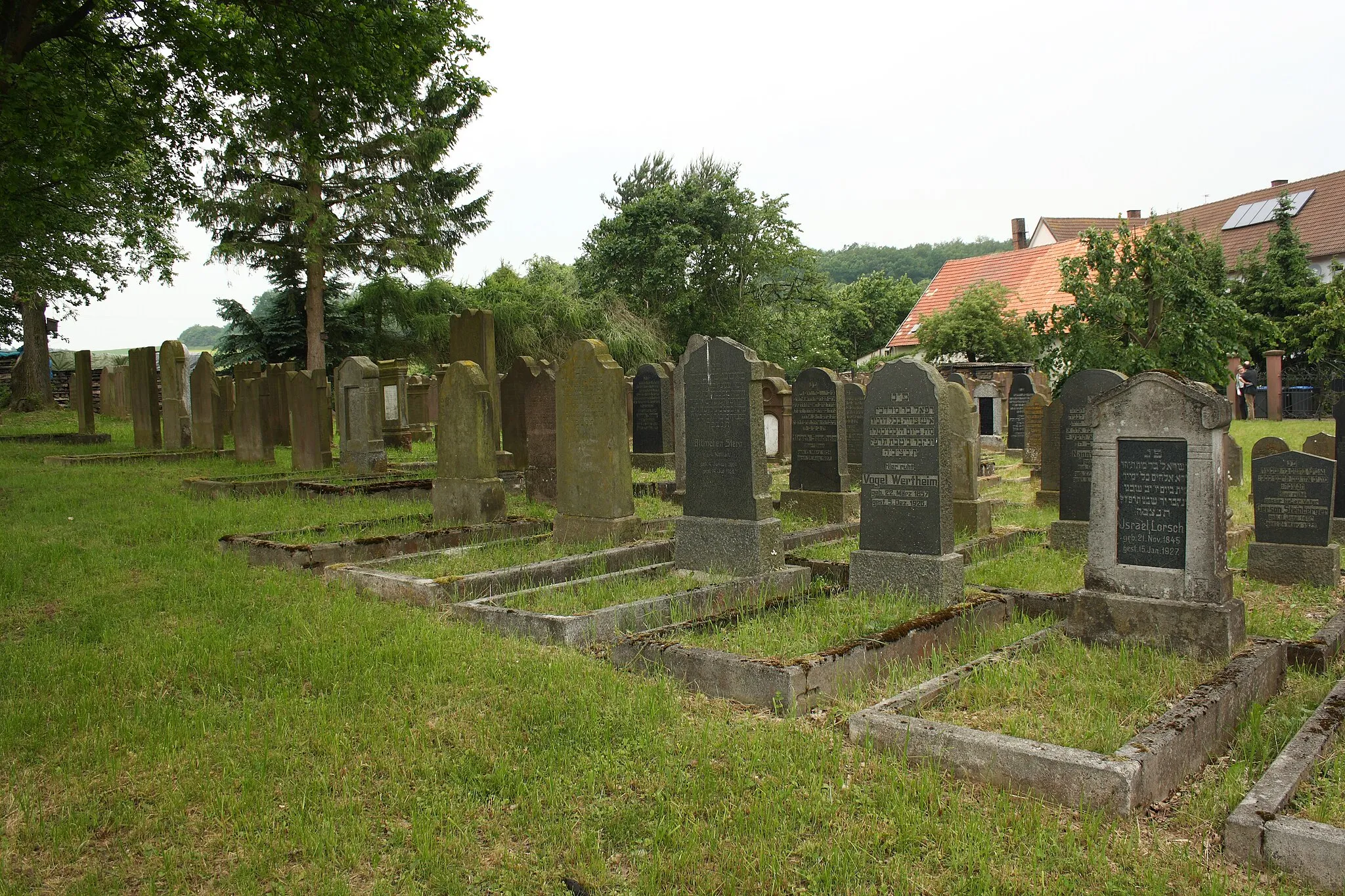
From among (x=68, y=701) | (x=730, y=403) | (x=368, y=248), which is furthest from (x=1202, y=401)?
(x=368, y=248)

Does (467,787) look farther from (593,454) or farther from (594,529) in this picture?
(593,454)

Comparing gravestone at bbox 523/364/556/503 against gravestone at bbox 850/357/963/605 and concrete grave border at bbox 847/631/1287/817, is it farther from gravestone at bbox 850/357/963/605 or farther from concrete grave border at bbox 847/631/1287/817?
concrete grave border at bbox 847/631/1287/817

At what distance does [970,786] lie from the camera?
4.06m

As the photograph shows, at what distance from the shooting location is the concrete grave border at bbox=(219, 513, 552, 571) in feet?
27.0

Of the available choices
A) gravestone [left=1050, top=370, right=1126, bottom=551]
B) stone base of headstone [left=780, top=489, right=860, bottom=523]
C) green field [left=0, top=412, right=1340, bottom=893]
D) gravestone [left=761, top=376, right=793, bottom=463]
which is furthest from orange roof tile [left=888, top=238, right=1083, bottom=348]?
green field [left=0, top=412, right=1340, bottom=893]

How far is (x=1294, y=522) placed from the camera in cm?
816

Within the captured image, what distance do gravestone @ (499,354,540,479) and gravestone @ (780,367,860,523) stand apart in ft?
13.7

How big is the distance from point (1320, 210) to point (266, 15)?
39541 millimetres

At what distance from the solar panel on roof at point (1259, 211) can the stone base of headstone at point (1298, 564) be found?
35.7 metres

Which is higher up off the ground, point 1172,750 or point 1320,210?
point 1320,210

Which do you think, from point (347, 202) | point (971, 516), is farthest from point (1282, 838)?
point (347, 202)

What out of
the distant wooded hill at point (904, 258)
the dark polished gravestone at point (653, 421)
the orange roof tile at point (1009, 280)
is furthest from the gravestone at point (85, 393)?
the distant wooded hill at point (904, 258)

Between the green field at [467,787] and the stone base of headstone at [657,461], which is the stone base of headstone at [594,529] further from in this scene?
the stone base of headstone at [657,461]

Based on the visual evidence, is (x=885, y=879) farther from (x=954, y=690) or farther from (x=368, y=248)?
(x=368, y=248)
